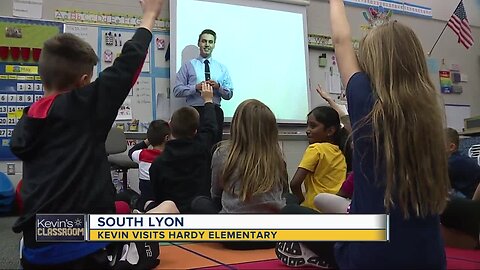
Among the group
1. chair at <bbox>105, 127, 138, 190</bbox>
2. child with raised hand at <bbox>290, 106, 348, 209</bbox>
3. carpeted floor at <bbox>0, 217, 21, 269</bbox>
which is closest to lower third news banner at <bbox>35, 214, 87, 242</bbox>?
carpeted floor at <bbox>0, 217, 21, 269</bbox>

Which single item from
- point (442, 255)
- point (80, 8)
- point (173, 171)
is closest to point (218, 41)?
point (80, 8)

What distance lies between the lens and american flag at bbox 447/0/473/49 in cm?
521

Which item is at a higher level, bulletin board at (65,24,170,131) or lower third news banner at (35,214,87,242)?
bulletin board at (65,24,170,131)

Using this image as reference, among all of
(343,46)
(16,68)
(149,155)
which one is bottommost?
(149,155)

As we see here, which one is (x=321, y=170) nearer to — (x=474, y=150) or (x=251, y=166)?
(x=251, y=166)

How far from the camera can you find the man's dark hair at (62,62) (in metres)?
1.20

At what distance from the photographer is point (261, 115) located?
1.87 metres

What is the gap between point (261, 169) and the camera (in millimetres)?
1780

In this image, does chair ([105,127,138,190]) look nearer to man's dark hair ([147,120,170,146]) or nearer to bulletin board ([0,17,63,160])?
man's dark hair ([147,120,170,146])

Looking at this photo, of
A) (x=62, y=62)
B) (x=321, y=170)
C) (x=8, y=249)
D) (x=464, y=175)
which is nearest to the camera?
(x=62, y=62)

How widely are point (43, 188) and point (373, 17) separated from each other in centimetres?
468

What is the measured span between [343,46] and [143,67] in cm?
281

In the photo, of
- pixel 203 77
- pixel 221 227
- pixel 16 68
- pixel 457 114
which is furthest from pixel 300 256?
pixel 457 114

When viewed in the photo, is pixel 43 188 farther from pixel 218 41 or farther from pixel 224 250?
pixel 218 41
